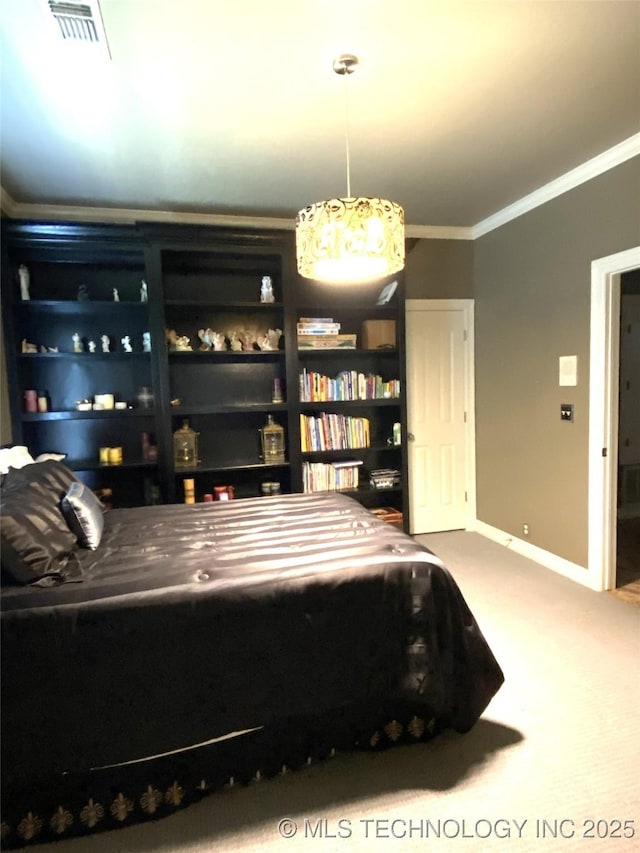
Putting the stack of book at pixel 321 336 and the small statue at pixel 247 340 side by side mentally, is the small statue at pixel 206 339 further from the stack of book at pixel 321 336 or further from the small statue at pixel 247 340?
the stack of book at pixel 321 336

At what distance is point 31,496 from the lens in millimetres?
1922

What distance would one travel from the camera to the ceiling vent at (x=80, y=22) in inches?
62.4

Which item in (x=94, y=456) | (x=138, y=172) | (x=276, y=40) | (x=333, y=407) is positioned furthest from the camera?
(x=333, y=407)

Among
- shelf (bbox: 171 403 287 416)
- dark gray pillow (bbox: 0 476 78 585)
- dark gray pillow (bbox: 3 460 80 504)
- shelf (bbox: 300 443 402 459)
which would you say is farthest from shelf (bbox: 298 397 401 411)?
dark gray pillow (bbox: 0 476 78 585)

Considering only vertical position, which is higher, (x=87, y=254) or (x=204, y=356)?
(x=87, y=254)

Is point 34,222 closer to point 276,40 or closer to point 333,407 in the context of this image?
point 276,40

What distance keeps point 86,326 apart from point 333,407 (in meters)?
1.96

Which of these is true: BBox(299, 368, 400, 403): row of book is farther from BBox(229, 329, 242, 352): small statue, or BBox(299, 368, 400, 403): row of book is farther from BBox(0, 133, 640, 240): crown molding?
BBox(0, 133, 640, 240): crown molding

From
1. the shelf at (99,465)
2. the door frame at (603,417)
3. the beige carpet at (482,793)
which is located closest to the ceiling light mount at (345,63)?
the door frame at (603,417)

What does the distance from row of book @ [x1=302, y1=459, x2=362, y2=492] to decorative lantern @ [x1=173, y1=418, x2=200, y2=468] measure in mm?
837

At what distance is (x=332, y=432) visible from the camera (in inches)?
151

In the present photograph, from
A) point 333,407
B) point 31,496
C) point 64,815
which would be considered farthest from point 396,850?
point 333,407

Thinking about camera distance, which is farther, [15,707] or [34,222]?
[34,222]

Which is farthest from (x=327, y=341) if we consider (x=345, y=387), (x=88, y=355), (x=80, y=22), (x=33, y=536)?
(x=33, y=536)
